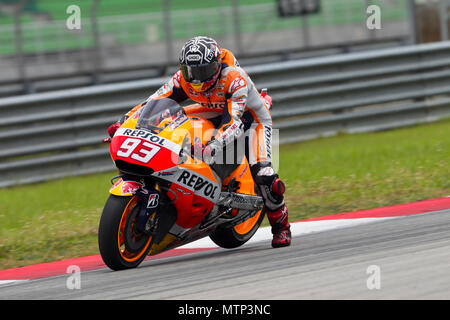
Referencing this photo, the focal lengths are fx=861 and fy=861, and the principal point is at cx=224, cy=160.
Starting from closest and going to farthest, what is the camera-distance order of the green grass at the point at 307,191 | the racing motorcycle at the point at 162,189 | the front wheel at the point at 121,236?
the front wheel at the point at 121,236 → the racing motorcycle at the point at 162,189 → the green grass at the point at 307,191

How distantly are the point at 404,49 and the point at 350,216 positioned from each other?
732 centimetres

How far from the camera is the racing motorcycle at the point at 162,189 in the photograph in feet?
20.1

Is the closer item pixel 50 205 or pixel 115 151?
pixel 115 151

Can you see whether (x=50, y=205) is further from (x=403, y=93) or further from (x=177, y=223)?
(x=403, y=93)

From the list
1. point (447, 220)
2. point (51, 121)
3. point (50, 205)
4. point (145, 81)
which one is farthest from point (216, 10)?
point (447, 220)

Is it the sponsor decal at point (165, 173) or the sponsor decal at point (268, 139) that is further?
the sponsor decal at point (268, 139)

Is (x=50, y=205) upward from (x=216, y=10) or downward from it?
downward

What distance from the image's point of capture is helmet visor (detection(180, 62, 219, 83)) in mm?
6715

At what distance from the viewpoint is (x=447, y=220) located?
715 cm
